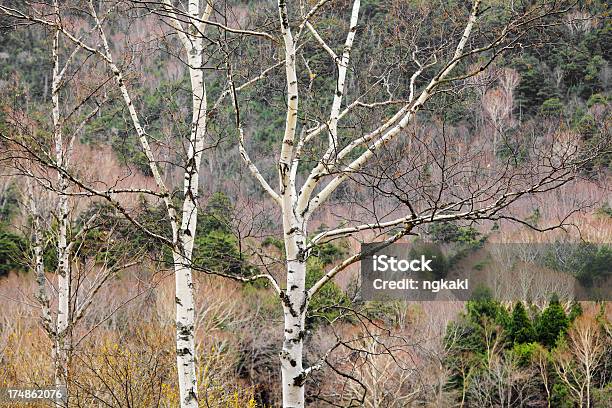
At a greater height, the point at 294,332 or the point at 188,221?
the point at 188,221

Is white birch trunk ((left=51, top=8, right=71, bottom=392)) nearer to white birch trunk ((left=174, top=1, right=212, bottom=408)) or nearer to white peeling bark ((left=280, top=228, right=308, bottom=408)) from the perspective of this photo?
white birch trunk ((left=174, top=1, right=212, bottom=408))

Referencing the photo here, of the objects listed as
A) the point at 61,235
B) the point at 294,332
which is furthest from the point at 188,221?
the point at 61,235

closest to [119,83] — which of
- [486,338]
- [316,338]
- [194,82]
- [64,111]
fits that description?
[194,82]

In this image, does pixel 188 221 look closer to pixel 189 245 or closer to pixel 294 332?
pixel 189 245

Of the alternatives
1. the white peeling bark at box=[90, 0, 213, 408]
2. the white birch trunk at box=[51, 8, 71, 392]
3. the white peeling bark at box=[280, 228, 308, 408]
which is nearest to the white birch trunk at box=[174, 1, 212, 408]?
the white peeling bark at box=[90, 0, 213, 408]

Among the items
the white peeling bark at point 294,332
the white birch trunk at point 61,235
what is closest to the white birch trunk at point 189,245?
the white peeling bark at point 294,332

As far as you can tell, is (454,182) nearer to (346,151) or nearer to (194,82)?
A: (346,151)

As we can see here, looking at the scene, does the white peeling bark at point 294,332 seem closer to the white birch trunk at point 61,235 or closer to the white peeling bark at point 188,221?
the white peeling bark at point 188,221

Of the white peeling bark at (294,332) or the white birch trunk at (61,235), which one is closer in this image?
the white peeling bark at (294,332)

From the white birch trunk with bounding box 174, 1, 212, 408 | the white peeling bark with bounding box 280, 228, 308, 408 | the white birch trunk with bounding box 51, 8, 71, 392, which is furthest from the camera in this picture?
the white birch trunk with bounding box 51, 8, 71, 392

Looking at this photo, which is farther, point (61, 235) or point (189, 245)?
point (61, 235)

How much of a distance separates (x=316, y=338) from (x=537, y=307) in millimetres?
5609

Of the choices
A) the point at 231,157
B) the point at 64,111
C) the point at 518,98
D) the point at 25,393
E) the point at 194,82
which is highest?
the point at 518,98

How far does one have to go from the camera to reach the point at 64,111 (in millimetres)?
7262
